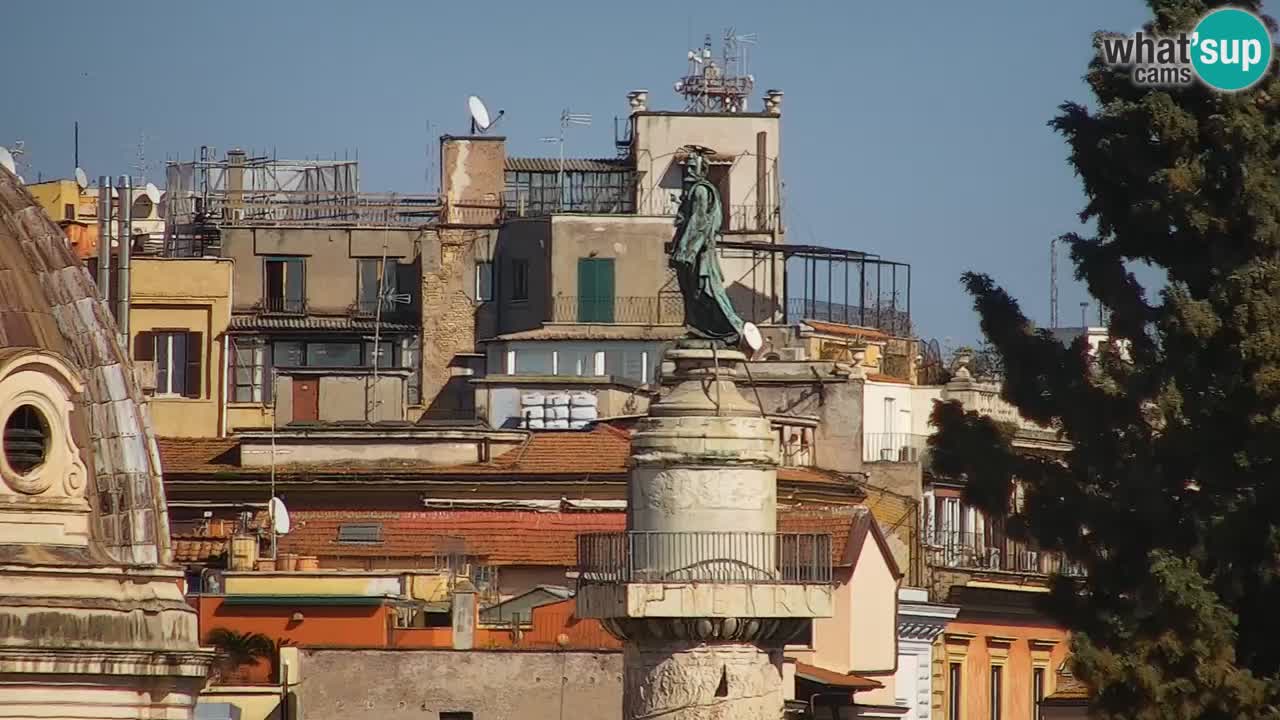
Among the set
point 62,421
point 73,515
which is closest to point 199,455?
point 62,421

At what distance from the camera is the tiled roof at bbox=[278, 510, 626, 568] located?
187 ft

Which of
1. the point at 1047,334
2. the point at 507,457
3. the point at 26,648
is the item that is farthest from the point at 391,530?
the point at 26,648

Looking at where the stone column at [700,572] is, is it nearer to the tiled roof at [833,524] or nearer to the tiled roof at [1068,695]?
the tiled roof at [833,524]

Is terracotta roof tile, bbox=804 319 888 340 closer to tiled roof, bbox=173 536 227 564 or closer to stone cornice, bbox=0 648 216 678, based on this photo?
tiled roof, bbox=173 536 227 564

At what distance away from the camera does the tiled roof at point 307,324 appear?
8181 cm

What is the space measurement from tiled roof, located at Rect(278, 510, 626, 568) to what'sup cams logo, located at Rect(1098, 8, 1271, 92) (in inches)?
466

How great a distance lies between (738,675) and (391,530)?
15.7m

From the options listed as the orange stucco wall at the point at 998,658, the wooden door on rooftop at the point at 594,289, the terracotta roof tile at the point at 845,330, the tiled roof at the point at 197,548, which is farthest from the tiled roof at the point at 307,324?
the tiled roof at the point at 197,548

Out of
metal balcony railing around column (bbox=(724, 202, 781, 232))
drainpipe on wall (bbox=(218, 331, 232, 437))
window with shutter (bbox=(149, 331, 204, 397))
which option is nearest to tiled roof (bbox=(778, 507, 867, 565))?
drainpipe on wall (bbox=(218, 331, 232, 437))

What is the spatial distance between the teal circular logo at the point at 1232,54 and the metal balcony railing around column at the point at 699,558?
659 centimetres

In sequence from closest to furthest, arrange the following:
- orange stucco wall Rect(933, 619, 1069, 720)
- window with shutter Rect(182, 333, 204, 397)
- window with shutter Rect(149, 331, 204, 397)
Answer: orange stucco wall Rect(933, 619, 1069, 720) → window with shutter Rect(149, 331, 204, 397) → window with shutter Rect(182, 333, 204, 397)

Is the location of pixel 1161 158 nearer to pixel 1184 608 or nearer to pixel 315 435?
pixel 1184 608

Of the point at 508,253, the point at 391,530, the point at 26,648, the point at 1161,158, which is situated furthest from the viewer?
the point at 508,253

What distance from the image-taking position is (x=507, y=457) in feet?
209
